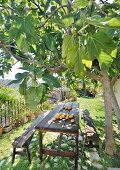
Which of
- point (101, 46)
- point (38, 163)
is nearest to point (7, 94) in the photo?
point (38, 163)

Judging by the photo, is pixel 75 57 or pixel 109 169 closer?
pixel 75 57

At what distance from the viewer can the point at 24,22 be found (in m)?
1.12

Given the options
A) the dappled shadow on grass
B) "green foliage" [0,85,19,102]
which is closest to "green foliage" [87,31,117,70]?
the dappled shadow on grass

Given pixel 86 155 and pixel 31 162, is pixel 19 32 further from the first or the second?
pixel 86 155

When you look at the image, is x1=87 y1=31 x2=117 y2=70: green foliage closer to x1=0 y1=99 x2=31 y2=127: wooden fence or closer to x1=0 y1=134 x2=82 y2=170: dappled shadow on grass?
x1=0 y1=134 x2=82 y2=170: dappled shadow on grass

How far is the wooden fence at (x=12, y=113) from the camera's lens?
8562mm

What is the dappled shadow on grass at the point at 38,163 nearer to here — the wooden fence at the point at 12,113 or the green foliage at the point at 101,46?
the wooden fence at the point at 12,113

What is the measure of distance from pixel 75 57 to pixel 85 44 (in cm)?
6

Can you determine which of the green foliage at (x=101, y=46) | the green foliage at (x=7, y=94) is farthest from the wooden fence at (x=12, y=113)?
the green foliage at (x=101, y=46)

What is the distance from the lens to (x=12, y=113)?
8.87 meters

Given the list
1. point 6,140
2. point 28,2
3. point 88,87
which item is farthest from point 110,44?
point 88,87

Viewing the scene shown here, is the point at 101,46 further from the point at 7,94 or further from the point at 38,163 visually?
the point at 7,94

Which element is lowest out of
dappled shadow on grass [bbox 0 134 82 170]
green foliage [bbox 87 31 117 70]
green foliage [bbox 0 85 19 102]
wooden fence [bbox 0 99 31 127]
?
dappled shadow on grass [bbox 0 134 82 170]

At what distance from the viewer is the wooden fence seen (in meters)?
8.56
